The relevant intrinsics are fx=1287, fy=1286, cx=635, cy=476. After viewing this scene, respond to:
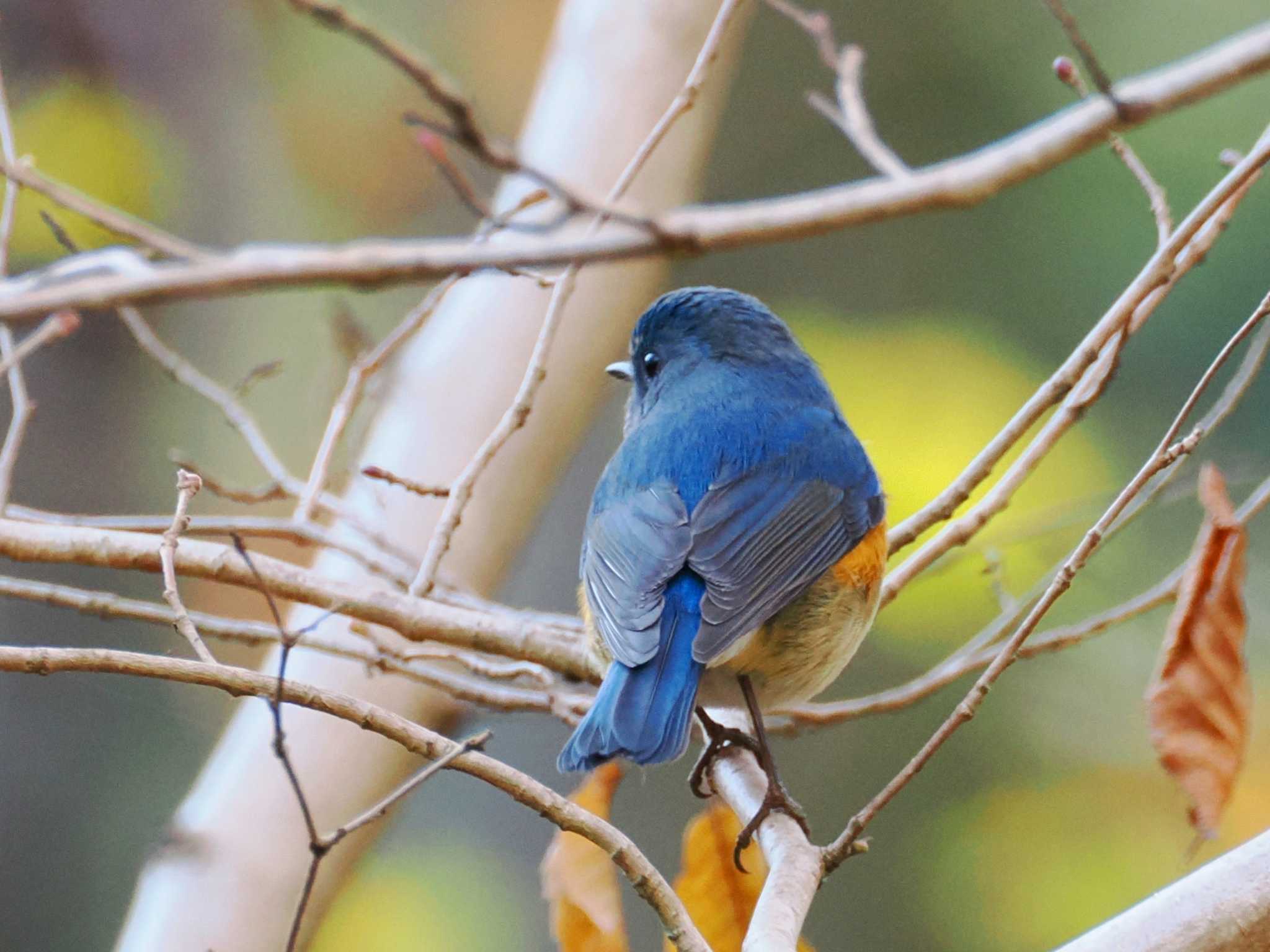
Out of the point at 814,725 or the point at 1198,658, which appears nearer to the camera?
the point at 1198,658

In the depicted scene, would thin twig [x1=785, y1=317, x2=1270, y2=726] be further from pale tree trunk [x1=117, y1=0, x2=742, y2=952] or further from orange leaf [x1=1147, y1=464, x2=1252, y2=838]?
pale tree trunk [x1=117, y1=0, x2=742, y2=952]

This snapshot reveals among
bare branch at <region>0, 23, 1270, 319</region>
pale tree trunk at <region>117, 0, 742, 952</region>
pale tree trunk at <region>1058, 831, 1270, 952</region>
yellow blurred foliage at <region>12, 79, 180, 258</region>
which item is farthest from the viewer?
yellow blurred foliage at <region>12, 79, 180, 258</region>


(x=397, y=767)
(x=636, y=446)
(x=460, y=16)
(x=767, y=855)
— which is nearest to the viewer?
(x=767, y=855)

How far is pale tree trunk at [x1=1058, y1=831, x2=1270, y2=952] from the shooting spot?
125cm

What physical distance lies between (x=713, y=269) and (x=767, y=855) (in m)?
3.43

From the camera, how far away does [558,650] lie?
6.94 ft

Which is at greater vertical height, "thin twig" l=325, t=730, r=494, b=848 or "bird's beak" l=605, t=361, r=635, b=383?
"bird's beak" l=605, t=361, r=635, b=383

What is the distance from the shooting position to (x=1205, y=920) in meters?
1.25

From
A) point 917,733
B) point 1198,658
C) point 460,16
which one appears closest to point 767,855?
point 1198,658

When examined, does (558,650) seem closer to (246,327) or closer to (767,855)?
(767,855)

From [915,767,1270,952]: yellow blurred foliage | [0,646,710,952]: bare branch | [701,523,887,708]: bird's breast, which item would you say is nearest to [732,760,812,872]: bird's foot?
[701,523,887,708]: bird's breast

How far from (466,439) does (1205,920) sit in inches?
90.9

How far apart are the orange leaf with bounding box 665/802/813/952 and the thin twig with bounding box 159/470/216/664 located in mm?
848

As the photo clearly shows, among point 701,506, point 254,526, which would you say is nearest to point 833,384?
point 701,506
